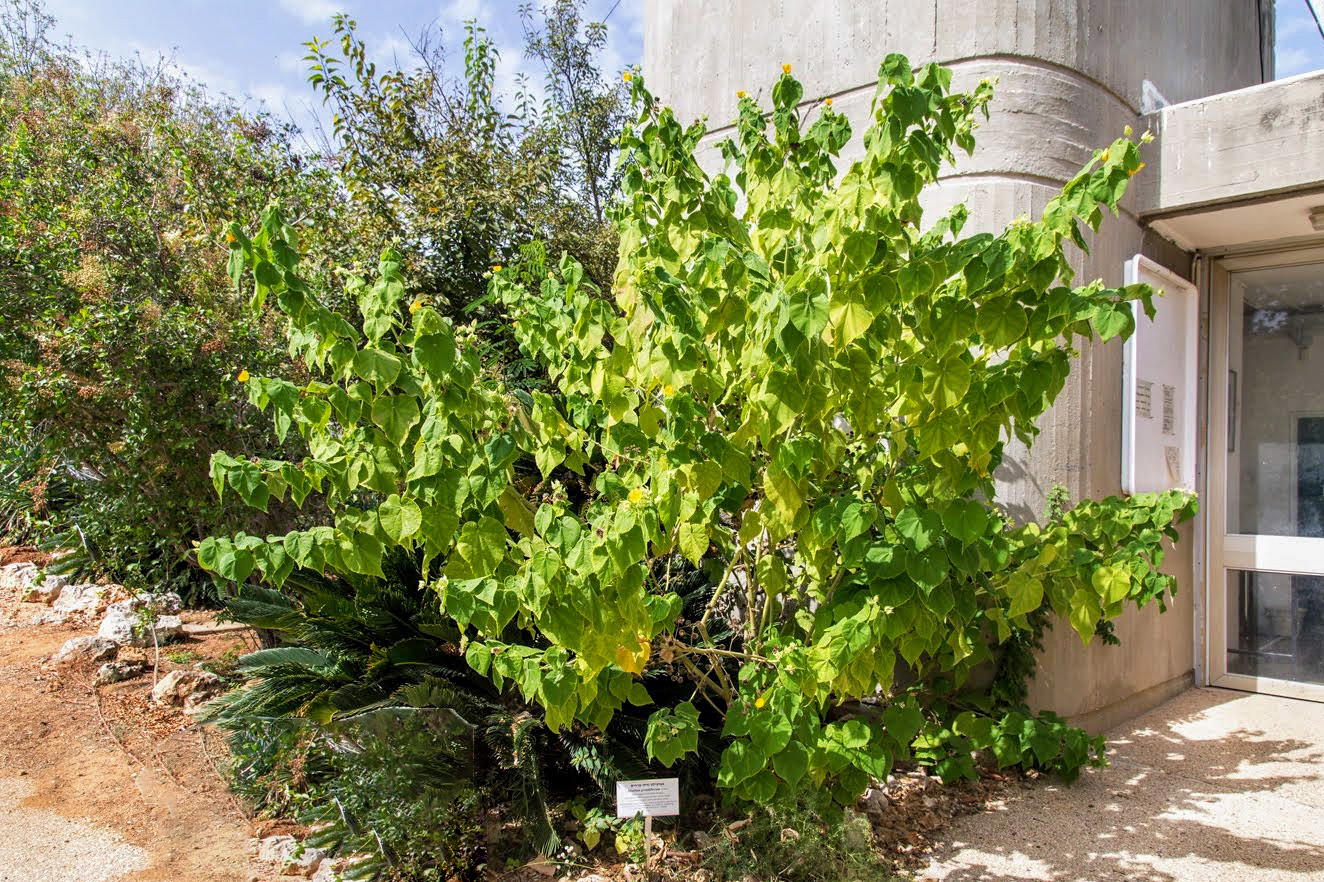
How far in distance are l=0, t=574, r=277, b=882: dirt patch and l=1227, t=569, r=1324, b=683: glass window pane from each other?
5.24 meters

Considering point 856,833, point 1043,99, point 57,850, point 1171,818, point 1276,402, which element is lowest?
point 57,850

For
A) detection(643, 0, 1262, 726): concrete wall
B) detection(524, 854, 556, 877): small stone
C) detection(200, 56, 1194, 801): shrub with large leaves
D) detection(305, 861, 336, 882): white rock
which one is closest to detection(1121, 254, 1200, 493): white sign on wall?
detection(643, 0, 1262, 726): concrete wall

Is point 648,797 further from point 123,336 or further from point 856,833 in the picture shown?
point 123,336

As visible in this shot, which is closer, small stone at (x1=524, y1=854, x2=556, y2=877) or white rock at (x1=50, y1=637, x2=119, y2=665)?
small stone at (x1=524, y1=854, x2=556, y2=877)

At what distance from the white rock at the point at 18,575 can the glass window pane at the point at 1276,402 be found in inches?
310

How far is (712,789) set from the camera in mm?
3422

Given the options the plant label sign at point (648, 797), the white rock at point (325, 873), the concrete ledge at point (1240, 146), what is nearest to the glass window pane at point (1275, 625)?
the concrete ledge at point (1240, 146)

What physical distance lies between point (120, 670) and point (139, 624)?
0.95ft

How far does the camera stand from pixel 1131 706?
460cm

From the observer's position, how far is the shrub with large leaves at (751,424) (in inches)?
84.4

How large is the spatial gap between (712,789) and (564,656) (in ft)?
4.71

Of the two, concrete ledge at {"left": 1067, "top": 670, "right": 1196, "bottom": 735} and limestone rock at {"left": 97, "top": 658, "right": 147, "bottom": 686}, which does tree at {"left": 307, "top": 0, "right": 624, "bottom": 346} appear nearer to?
limestone rock at {"left": 97, "top": 658, "right": 147, "bottom": 686}

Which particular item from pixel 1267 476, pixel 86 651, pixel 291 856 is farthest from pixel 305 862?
pixel 1267 476

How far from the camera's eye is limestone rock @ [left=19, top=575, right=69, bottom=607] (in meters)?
5.95
